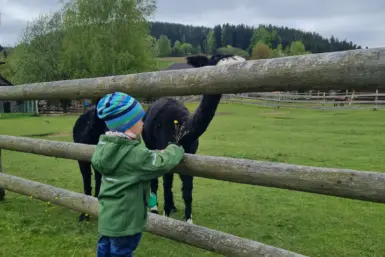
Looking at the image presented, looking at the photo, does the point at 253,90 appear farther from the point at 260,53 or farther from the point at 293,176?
the point at 260,53

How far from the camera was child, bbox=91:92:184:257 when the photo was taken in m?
2.60

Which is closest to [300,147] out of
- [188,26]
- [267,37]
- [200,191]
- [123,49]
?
[200,191]

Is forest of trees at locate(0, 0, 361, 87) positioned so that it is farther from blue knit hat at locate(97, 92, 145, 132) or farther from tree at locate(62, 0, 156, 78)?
blue knit hat at locate(97, 92, 145, 132)

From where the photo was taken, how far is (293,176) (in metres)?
2.48

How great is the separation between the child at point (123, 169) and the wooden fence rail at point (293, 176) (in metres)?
0.32

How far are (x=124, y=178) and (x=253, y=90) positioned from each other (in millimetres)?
1029

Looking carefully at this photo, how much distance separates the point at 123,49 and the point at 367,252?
108 ft

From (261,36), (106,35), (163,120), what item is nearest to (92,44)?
(106,35)

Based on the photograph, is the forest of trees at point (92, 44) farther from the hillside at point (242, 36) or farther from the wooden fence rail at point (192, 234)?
the hillside at point (242, 36)

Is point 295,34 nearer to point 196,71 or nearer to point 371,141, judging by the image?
point 371,141

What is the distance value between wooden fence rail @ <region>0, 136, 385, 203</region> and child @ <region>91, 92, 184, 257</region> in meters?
0.32

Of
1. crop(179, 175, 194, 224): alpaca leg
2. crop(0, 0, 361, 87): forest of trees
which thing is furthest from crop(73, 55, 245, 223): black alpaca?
crop(0, 0, 361, 87): forest of trees

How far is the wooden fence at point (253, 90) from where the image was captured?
210 centimetres

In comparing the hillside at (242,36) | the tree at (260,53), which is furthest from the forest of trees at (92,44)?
the hillside at (242,36)
